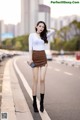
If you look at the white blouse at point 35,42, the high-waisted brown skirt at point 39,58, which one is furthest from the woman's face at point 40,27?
the high-waisted brown skirt at point 39,58

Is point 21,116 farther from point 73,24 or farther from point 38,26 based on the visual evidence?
point 73,24

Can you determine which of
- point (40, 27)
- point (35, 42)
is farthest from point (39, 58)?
point (40, 27)

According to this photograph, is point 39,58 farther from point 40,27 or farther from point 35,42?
point 40,27

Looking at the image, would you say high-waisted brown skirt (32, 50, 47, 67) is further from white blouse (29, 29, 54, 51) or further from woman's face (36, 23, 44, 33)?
woman's face (36, 23, 44, 33)

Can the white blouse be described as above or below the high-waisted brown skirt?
above

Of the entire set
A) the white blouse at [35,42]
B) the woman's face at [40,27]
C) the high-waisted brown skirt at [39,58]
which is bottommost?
the high-waisted brown skirt at [39,58]

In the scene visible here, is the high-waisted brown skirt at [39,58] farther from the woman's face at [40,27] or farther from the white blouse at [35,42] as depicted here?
the woman's face at [40,27]

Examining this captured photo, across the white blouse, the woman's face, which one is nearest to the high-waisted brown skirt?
the white blouse

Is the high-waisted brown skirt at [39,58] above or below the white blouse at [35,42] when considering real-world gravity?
below

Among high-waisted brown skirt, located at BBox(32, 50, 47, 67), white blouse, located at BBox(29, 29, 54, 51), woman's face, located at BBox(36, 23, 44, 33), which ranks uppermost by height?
woman's face, located at BBox(36, 23, 44, 33)

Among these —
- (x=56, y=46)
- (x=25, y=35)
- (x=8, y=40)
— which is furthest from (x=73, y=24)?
(x=8, y=40)

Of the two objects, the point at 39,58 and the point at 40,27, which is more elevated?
the point at 40,27

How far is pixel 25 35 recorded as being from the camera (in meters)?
180

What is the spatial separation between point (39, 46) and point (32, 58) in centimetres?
27
